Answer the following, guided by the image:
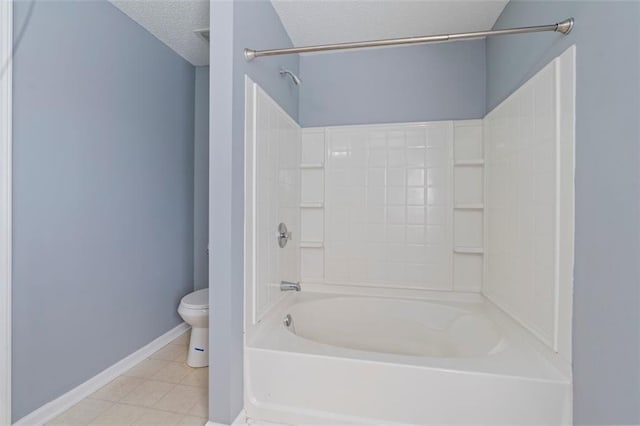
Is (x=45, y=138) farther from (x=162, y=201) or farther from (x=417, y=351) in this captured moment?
(x=417, y=351)

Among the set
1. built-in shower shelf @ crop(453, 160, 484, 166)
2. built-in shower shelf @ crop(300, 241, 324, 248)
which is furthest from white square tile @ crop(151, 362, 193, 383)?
built-in shower shelf @ crop(453, 160, 484, 166)

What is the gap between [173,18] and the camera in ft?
6.82

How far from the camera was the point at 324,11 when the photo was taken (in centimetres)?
190

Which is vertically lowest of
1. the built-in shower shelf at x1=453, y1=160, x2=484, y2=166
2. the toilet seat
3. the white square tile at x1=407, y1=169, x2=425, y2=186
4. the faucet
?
the toilet seat

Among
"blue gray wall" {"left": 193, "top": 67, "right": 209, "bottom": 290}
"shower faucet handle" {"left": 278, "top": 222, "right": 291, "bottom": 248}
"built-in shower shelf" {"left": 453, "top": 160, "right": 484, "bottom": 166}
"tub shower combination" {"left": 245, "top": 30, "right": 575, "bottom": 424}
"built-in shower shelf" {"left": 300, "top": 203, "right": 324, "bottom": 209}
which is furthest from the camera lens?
"blue gray wall" {"left": 193, "top": 67, "right": 209, "bottom": 290}

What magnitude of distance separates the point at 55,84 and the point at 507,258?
8.69 feet

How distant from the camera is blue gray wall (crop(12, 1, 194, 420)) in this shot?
1.51 m

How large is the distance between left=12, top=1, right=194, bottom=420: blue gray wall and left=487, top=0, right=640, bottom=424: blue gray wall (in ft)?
7.92

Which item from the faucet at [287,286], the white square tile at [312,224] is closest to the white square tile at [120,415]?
the faucet at [287,286]

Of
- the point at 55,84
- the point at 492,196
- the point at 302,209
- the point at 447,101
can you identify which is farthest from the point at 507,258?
the point at 55,84

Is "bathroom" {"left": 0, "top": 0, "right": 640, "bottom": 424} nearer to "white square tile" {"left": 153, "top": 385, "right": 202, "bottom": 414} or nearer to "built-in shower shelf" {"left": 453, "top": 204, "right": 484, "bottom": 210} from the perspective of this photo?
"built-in shower shelf" {"left": 453, "top": 204, "right": 484, "bottom": 210}

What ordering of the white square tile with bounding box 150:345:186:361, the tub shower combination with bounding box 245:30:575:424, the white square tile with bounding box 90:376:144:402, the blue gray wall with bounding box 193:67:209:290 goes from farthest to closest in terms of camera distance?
the blue gray wall with bounding box 193:67:209:290, the white square tile with bounding box 150:345:186:361, the white square tile with bounding box 90:376:144:402, the tub shower combination with bounding box 245:30:575:424

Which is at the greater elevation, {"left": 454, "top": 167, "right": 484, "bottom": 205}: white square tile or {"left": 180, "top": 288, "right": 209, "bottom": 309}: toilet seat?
{"left": 454, "top": 167, "right": 484, "bottom": 205}: white square tile

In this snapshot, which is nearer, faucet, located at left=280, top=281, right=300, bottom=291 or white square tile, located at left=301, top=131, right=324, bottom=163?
faucet, located at left=280, top=281, right=300, bottom=291
